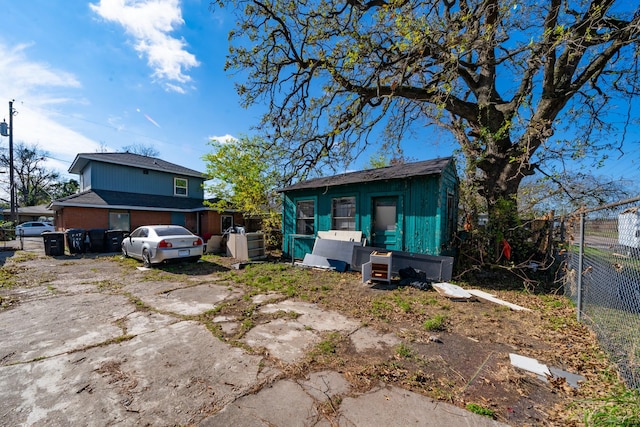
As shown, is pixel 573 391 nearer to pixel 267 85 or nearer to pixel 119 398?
pixel 119 398

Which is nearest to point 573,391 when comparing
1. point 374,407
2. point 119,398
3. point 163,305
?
point 374,407

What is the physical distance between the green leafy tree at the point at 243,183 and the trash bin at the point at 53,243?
6756 millimetres

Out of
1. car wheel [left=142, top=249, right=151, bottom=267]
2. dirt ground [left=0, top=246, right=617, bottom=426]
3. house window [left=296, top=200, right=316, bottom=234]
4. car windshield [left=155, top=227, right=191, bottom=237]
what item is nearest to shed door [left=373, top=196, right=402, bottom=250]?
dirt ground [left=0, top=246, right=617, bottom=426]

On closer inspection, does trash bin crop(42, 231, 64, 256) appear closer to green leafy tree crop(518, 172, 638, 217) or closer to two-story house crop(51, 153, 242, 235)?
two-story house crop(51, 153, 242, 235)

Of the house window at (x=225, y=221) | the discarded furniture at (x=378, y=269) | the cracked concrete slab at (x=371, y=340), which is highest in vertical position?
the house window at (x=225, y=221)

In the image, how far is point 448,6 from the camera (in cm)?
752

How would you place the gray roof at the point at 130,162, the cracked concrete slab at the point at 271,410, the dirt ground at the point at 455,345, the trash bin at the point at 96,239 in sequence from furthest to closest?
1. the gray roof at the point at 130,162
2. the trash bin at the point at 96,239
3. the dirt ground at the point at 455,345
4. the cracked concrete slab at the point at 271,410

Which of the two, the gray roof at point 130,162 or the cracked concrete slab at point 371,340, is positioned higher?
the gray roof at point 130,162

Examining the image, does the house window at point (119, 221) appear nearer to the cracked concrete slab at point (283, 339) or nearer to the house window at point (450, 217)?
the cracked concrete slab at point (283, 339)

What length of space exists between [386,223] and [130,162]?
17198 millimetres

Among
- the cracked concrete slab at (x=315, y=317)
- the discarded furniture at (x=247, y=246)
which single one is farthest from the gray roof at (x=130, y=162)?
the cracked concrete slab at (x=315, y=317)

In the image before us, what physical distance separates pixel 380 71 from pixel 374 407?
723 centimetres

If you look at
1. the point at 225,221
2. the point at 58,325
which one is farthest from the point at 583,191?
the point at 225,221

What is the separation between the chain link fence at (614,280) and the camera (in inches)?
105
